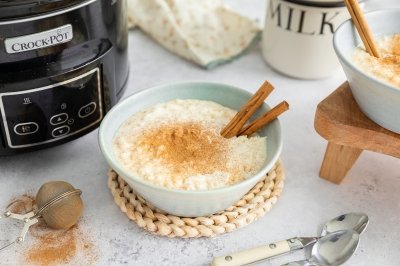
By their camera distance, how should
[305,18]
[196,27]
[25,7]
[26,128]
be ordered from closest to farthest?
[25,7] < [26,128] < [305,18] < [196,27]

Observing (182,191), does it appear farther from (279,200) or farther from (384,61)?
(384,61)

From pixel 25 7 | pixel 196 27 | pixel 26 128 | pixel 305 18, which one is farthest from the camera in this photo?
pixel 196 27

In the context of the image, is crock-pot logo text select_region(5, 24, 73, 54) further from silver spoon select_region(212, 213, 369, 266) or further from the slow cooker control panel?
silver spoon select_region(212, 213, 369, 266)

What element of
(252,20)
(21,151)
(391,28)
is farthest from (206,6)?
(21,151)

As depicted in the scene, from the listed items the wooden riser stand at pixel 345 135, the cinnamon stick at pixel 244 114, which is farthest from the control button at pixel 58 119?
the wooden riser stand at pixel 345 135

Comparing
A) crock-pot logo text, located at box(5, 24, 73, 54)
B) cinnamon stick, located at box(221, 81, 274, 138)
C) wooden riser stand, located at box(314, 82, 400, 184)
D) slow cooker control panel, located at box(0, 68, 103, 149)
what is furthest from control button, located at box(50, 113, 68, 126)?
wooden riser stand, located at box(314, 82, 400, 184)

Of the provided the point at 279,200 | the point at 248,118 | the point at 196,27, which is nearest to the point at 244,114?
the point at 248,118

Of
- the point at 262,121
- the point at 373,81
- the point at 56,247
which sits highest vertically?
the point at 373,81

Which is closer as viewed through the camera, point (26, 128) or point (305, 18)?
point (26, 128)

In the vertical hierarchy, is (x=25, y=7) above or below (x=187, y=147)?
above
